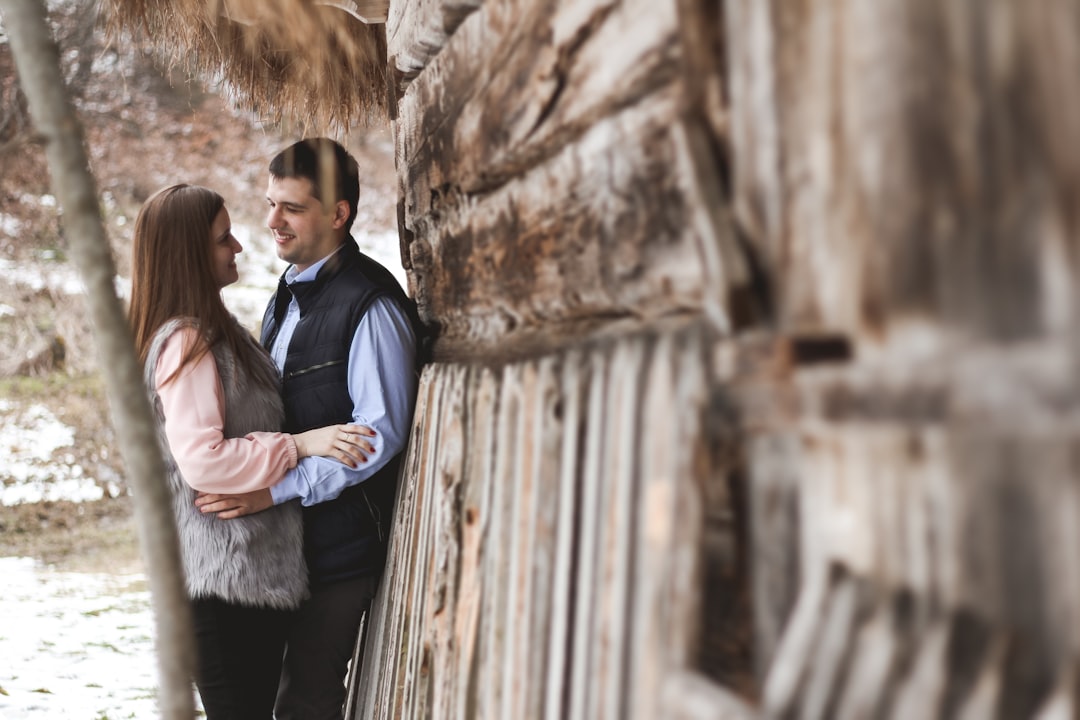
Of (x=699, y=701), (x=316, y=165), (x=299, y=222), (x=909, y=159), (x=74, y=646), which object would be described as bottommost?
(x=74, y=646)

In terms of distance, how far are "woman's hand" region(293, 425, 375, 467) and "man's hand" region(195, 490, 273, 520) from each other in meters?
0.15

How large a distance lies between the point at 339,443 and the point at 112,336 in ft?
3.82

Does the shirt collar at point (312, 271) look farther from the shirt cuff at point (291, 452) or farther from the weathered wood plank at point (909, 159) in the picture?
the weathered wood plank at point (909, 159)

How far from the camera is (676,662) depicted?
1022 mm

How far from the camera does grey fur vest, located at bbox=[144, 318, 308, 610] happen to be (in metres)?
2.41

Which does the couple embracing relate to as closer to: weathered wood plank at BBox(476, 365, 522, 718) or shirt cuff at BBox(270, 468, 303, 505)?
shirt cuff at BBox(270, 468, 303, 505)

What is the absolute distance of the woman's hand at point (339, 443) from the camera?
2445mm

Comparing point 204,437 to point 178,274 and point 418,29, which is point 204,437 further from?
point 418,29

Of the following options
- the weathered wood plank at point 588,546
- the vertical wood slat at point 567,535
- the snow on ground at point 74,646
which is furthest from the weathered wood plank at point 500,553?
the snow on ground at point 74,646

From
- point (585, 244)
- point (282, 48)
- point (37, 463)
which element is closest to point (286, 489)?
point (585, 244)

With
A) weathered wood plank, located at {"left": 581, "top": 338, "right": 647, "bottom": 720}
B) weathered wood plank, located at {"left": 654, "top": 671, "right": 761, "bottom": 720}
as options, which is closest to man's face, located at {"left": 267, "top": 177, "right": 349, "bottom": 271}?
weathered wood plank, located at {"left": 581, "top": 338, "right": 647, "bottom": 720}

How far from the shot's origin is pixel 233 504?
8.00 ft

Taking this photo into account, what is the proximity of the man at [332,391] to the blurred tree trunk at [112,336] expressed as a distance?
1.11 meters

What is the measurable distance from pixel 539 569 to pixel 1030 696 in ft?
2.76
